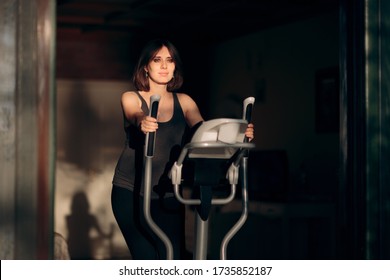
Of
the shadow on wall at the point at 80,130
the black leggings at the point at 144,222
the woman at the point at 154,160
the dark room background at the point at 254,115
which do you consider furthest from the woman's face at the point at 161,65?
the shadow on wall at the point at 80,130

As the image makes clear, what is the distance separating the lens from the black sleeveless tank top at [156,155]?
152 inches

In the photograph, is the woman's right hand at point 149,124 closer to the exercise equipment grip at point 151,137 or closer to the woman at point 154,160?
the exercise equipment grip at point 151,137

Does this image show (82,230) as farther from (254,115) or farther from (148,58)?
(148,58)

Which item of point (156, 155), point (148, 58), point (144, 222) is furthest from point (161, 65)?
point (144, 222)

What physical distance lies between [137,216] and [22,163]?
54 cm

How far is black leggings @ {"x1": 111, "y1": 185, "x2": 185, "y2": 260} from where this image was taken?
3.85m

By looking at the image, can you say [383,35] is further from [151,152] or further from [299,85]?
[299,85]

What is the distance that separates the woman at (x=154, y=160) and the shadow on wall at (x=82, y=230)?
469cm

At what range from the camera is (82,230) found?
864cm

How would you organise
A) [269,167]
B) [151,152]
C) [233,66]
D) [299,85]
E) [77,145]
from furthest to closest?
[233,66], [77,145], [299,85], [269,167], [151,152]

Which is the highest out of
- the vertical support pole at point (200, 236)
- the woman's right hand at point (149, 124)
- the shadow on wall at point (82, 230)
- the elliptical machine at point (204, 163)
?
the woman's right hand at point (149, 124)
